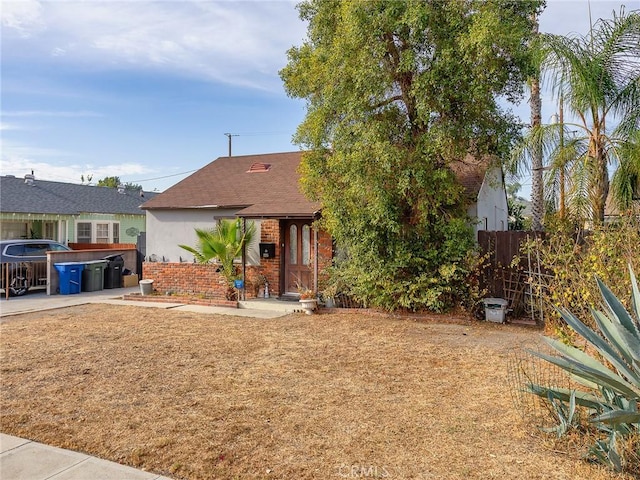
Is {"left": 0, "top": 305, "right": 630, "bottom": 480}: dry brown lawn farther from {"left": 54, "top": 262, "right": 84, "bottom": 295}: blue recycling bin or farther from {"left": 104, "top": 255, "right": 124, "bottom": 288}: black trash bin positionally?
{"left": 104, "top": 255, "right": 124, "bottom": 288}: black trash bin

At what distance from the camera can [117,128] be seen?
21.5 meters

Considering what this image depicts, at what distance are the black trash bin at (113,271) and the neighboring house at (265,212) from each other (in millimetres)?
2403

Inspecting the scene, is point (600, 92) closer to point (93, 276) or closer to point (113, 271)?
point (93, 276)

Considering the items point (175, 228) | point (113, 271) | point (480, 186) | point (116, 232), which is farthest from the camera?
point (116, 232)

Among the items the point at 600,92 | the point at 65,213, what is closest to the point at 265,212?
the point at 600,92

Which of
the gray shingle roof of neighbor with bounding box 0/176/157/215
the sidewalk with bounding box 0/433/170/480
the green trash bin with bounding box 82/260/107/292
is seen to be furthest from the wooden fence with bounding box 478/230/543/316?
the gray shingle roof of neighbor with bounding box 0/176/157/215

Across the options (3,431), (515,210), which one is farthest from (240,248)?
(515,210)

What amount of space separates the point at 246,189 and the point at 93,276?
6751mm

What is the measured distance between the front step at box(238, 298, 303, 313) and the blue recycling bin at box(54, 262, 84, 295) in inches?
281

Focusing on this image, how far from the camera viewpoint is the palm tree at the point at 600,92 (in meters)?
8.92

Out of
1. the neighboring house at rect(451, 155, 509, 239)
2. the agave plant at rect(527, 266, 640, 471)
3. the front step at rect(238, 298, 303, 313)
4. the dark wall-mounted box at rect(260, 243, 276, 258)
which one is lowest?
the front step at rect(238, 298, 303, 313)

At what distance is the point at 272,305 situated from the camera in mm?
12305

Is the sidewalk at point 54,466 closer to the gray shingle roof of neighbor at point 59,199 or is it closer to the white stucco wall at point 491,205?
the white stucco wall at point 491,205

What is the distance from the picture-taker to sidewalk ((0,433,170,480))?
3.52 metres
